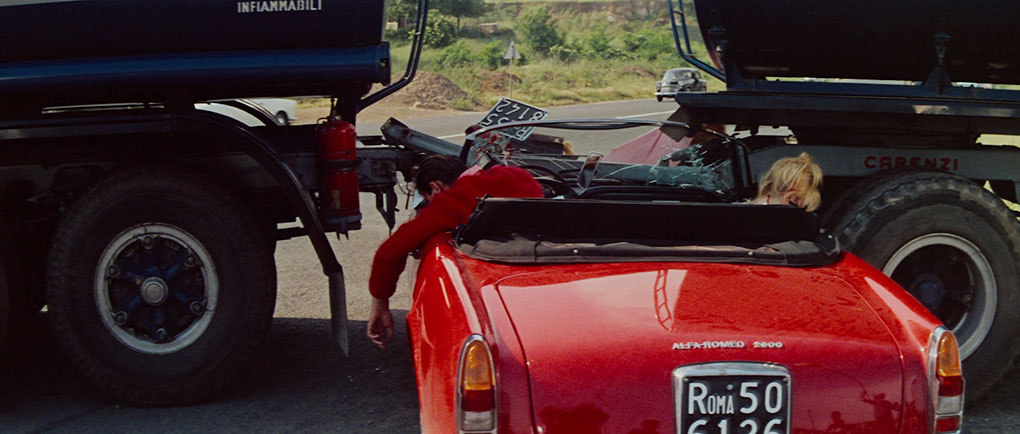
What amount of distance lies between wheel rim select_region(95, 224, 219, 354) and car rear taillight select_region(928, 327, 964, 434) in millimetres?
3223

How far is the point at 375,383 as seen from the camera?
5.52 meters

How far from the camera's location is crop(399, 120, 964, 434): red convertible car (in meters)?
3.20

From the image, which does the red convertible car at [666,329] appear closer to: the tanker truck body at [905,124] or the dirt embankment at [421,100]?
the tanker truck body at [905,124]

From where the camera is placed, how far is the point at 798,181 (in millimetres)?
4883

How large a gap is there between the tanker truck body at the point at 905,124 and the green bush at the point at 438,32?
1466 inches

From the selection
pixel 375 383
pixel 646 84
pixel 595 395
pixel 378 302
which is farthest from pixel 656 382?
pixel 646 84

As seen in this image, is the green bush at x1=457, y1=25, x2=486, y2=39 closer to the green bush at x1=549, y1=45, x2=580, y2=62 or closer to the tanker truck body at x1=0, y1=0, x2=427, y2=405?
the green bush at x1=549, y1=45, x2=580, y2=62

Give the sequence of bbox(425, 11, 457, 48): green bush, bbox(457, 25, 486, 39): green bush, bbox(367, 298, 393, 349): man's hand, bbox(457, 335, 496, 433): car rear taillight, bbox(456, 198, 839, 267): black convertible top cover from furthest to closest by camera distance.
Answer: bbox(457, 25, 486, 39): green bush < bbox(425, 11, 457, 48): green bush < bbox(367, 298, 393, 349): man's hand < bbox(456, 198, 839, 267): black convertible top cover < bbox(457, 335, 496, 433): car rear taillight

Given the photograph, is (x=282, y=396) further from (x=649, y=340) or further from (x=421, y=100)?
(x=421, y=100)

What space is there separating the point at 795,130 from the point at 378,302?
2625 mm

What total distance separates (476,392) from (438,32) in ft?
140

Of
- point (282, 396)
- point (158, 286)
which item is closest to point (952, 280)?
point (282, 396)

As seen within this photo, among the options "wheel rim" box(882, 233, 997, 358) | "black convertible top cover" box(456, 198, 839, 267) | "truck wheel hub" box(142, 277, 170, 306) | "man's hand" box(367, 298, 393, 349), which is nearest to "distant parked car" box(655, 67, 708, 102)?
"wheel rim" box(882, 233, 997, 358)

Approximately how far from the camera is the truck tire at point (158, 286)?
4984mm
